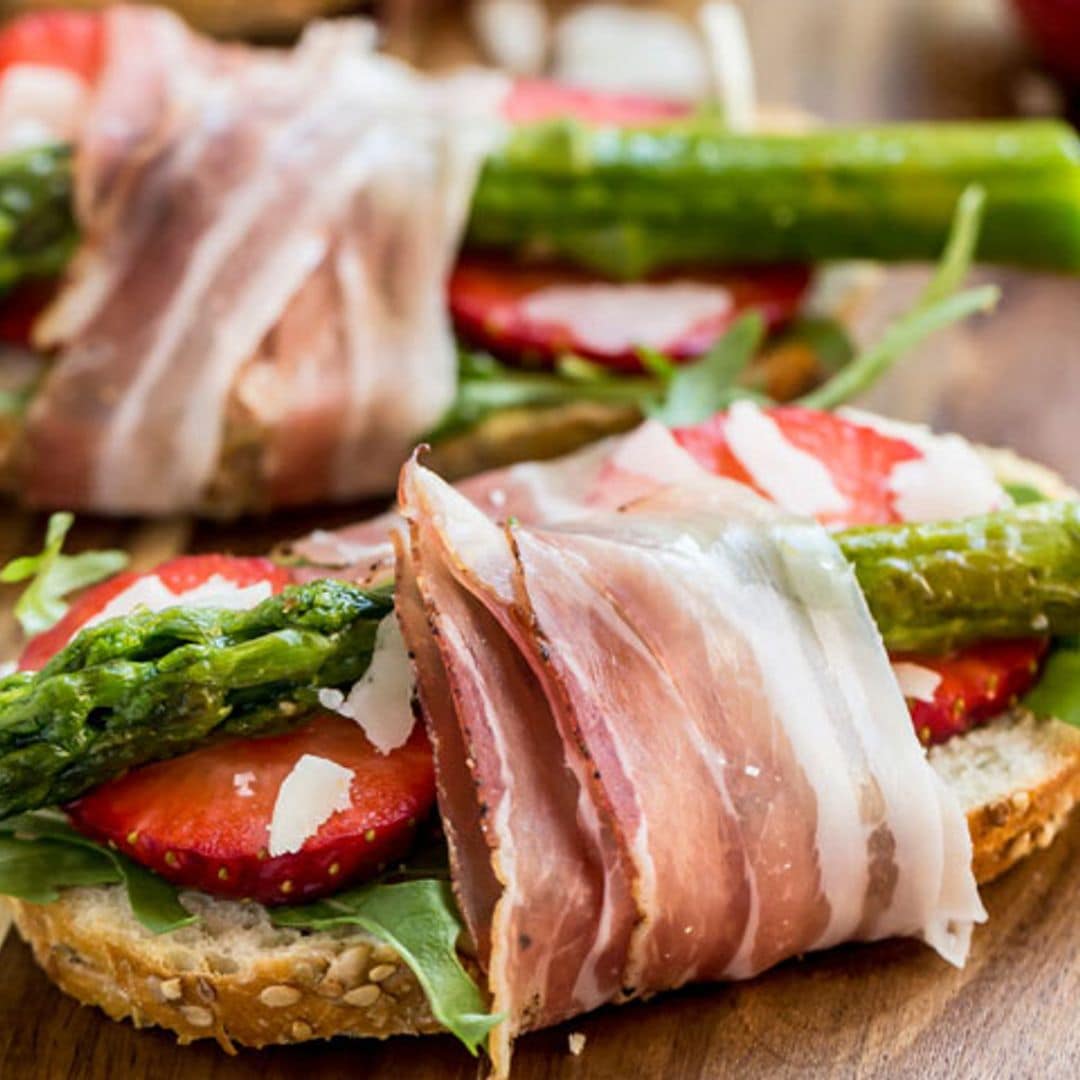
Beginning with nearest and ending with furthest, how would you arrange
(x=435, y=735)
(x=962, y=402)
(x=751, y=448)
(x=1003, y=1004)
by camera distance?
(x=435, y=735)
(x=1003, y=1004)
(x=751, y=448)
(x=962, y=402)

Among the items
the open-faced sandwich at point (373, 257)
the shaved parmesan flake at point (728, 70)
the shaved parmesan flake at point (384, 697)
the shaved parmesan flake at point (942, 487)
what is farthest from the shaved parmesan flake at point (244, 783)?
the shaved parmesan flake at point (728, 70)

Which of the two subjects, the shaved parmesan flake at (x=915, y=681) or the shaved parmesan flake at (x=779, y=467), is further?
the shaved parmesan flake at (x=779, y=467)

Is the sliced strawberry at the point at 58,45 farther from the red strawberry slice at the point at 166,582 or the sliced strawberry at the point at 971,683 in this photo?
the sliced strawberry at the point at 971,683

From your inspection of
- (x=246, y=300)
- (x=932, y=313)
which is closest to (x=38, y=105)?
(x=246, y=300)

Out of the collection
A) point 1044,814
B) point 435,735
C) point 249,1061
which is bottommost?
point 249,1061

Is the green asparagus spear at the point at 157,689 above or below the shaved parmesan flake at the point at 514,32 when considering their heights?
above

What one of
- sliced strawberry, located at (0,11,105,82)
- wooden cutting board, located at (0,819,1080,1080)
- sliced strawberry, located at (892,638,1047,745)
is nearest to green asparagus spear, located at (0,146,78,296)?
sliced strawberry, located at (0,11,105,82)

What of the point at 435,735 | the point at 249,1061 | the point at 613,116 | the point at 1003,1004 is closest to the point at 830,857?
the point at 1003,1004

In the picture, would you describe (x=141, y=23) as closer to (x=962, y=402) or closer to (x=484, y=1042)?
(x=962, y=402)

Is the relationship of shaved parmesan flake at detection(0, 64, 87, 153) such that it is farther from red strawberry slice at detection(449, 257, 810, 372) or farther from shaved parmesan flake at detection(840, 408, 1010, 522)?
shaved parmesan flake at detection(840, 408, 1010, 522)
